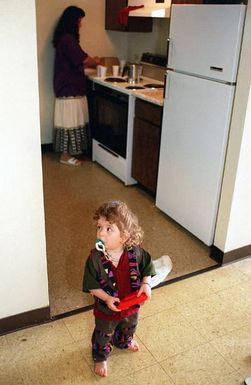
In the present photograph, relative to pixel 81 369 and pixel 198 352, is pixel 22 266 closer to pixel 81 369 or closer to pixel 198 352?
pixel 81 369

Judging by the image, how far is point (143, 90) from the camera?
11.5 ft

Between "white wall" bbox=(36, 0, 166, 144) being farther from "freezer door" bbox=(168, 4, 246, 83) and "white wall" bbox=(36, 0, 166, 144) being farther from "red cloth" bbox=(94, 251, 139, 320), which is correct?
"red cloth" bbox=(94, 251, 139, 320)

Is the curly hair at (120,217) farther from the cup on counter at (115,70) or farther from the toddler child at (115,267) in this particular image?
the cup on counter at (115,70)

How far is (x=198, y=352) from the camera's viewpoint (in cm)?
192

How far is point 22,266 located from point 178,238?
1.33 m

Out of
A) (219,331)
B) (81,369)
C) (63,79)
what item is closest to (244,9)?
→ (219,331)

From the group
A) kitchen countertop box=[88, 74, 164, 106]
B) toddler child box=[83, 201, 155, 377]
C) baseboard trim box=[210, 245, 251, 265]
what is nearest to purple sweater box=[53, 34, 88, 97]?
kitchen countertop box=[88, 74, 164, 106]

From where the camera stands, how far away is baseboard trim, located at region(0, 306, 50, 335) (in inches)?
77.5

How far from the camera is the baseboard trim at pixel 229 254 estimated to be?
8.53ft

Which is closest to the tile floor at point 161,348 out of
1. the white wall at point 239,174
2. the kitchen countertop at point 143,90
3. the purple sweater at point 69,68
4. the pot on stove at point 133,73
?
the white wall at point 239,174

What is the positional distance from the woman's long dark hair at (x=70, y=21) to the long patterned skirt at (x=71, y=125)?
62 centimetres

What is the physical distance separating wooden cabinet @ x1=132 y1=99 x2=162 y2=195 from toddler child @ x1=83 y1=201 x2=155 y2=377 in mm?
1755

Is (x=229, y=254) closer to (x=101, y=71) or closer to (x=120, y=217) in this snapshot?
(x=120, y=217)

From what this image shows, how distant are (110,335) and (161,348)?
331mm
